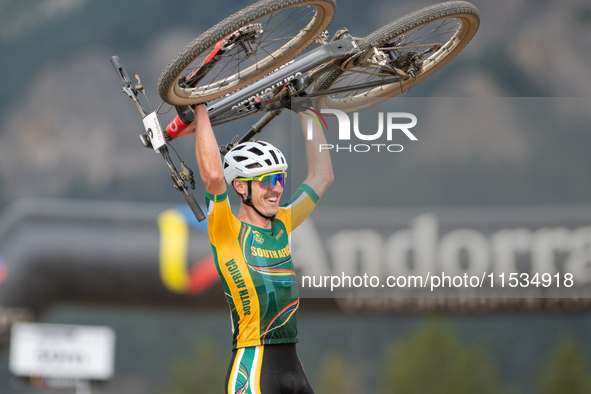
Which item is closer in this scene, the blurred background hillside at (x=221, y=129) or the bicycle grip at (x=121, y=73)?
the bicycle grip at (x=121, y=73)

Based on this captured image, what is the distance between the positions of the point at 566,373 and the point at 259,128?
8019 mm

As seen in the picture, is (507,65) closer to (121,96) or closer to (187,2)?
(187,2)

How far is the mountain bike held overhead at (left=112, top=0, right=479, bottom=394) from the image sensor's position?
3383 millimetres

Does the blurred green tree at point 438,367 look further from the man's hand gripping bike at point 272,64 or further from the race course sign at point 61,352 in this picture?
the man's hand gripping bike at point 272,64

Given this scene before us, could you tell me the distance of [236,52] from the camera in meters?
3.70

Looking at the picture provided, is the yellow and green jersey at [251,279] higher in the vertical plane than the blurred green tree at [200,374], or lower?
higher

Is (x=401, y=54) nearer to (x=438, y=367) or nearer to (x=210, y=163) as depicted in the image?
(x=210, y=163)

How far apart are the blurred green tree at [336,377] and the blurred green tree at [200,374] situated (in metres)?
1.77

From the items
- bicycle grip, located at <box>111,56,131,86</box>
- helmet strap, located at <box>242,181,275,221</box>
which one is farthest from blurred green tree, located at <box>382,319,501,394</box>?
bicycle grip, located at <box>111,56,131,86</box>

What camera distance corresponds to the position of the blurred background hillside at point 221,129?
12547mm

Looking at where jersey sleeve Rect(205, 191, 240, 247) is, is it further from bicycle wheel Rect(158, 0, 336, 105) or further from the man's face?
bicycle wheel Rect(158, 0, 336, 105)

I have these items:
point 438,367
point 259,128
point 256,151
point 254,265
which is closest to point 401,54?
point 259,128

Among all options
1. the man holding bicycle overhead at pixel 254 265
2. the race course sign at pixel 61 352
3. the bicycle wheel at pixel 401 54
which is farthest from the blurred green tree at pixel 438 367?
the man holding bicycle overhead at pixel 254 265

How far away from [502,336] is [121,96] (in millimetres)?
10193
